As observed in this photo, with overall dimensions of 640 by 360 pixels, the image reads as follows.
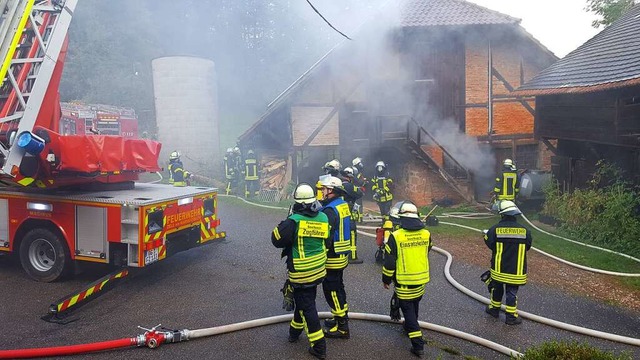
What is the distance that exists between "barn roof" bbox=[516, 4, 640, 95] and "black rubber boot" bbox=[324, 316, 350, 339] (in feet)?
23.4

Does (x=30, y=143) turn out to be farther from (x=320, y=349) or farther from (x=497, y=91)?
(x=497, y=91)

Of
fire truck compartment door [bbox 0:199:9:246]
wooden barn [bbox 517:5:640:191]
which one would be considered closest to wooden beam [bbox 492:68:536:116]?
wooden barn [bbox 517:5:640:191]

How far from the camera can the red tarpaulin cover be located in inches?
252

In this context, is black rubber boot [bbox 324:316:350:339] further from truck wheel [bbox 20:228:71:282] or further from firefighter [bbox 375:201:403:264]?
truck wheel [bbox 20:228:71:282]

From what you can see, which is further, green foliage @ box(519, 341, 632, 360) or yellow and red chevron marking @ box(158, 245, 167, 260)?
yellow and red chevron marking @ box(158, 245, 167, 260)

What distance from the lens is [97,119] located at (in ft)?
71.2

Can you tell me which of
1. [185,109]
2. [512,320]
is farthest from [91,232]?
[185,109]

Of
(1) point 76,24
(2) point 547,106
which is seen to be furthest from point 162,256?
(1) point 76,24

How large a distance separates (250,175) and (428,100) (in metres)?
5.99

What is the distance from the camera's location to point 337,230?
548 centimetres

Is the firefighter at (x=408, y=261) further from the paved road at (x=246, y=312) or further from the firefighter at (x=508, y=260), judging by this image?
the firefighter at (x=508, y=260)

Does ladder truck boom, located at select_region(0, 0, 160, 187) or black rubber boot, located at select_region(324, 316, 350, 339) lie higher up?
ladder truck boom, located at select_region(0, 0, 160, 187)

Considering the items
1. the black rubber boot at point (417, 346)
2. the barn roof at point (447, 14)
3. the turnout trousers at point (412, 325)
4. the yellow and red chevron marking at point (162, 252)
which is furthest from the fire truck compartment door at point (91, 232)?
the barn roof at point (447, 14)

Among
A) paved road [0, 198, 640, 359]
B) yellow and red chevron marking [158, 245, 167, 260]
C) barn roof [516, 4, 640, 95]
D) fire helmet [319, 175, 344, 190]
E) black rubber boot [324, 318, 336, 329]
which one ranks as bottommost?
paved road [0, 198, 640, 359]
